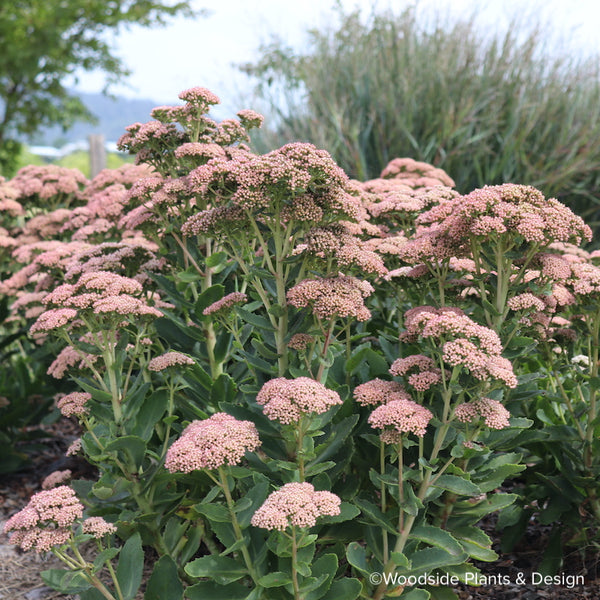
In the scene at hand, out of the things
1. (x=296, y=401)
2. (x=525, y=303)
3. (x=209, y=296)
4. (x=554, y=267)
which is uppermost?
(x=554, y=267)

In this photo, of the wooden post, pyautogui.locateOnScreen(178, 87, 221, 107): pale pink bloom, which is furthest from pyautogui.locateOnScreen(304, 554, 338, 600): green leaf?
the wooden post

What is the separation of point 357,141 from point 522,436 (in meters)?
4.94

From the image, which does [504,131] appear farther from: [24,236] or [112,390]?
[112,390]

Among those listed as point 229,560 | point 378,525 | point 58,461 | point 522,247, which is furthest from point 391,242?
point 58,461

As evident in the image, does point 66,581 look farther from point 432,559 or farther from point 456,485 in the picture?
point 456,485

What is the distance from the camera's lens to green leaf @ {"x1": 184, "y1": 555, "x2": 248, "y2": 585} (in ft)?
7.52

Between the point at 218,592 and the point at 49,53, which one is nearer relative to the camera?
the point at 218,592

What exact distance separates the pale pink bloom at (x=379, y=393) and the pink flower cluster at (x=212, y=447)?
438 mm

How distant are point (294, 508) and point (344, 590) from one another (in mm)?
517

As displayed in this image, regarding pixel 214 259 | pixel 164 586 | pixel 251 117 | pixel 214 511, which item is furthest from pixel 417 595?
pixel 251 117

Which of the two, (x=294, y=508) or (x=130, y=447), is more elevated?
(x=294, y=508)

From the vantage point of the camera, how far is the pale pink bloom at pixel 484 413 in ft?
7.39

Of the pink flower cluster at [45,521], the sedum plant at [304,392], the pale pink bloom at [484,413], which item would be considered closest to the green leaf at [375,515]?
the sedum plant at [304,392]

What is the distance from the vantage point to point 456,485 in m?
2.37
